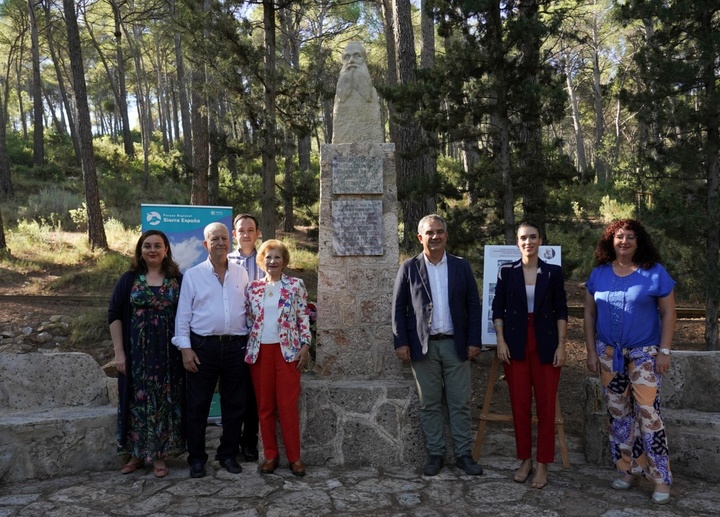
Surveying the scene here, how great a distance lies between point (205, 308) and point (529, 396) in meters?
2.20

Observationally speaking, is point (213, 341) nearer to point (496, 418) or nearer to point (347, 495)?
point (347, 495)

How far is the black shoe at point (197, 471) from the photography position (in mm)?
4008

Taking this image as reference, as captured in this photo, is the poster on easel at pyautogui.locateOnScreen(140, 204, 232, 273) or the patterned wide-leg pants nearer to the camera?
the patterned wide-leg pants

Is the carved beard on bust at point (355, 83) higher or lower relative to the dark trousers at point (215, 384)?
higher

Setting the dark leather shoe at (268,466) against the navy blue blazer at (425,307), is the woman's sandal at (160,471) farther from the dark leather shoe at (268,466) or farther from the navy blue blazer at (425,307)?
the navy blue blazer at (425,307)

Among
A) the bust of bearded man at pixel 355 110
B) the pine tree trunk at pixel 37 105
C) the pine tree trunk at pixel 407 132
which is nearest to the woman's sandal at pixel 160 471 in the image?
the bust of bearded man at pixel 355 110

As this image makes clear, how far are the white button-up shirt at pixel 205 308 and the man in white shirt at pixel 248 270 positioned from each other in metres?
0.42

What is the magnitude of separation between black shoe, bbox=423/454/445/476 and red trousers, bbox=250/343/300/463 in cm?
87

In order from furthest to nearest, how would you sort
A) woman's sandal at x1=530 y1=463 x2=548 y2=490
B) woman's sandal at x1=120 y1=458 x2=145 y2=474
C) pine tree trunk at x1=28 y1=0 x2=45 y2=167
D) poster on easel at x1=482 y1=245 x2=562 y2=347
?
1. pine tree trunk at x1=28 y1=0 x2=45 y2=167
2. poster on easel at x1=482 y1=245 x2=562 y2=347
3. woman's sandal at x1=120 y1=458 x2=145 y2=474
4. woman's sandal at x1=530 y1=463 x2=548 y2=490

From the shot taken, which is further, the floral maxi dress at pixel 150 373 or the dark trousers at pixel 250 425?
the dark trousers at pixel 250 425

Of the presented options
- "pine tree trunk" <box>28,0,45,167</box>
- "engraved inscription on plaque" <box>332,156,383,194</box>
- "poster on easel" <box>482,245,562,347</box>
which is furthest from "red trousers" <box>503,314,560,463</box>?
"pine tree trunk" <box>28,0,45,167</box>

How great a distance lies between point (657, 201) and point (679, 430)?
347 cm

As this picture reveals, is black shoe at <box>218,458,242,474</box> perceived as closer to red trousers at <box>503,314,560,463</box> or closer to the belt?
the belt

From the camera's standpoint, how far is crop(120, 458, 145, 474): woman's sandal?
162 inches
